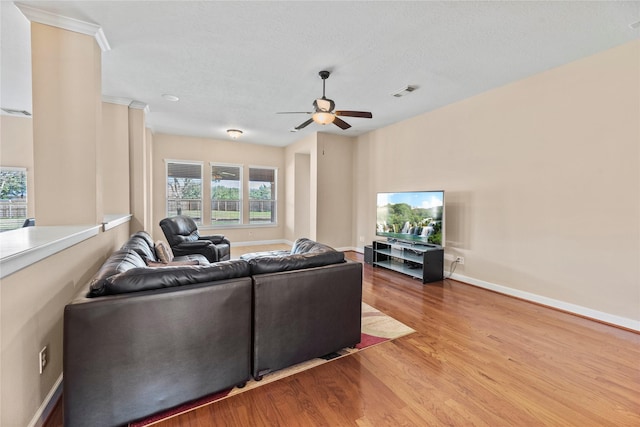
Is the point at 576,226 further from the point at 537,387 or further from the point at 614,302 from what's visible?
the point at 537,387

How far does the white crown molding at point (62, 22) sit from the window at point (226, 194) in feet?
15.0

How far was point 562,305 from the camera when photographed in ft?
10.4

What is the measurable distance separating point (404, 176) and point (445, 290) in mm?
2360

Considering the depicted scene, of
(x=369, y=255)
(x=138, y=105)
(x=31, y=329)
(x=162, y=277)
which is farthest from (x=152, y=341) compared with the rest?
(x=138, y=105)

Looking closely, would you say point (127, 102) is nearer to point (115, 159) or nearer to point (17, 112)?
point (115, 159)

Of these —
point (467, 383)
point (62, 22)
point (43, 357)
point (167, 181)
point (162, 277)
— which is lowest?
point (467, 383)

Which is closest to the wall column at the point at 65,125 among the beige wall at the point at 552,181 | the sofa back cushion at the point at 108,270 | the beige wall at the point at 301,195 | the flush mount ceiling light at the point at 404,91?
the sofa back cushion at the point at 108,270

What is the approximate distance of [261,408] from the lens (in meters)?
1.66

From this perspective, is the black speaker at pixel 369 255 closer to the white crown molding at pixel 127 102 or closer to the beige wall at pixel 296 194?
the beige wall at pixel 296 194

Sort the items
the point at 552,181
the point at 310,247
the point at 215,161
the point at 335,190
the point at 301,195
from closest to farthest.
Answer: the point at 310,247 → the point at 552,181 → the point at 335,190 → the point at 215,161 → the point at 301,195

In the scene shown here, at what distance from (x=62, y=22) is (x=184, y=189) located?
4659 millimetres

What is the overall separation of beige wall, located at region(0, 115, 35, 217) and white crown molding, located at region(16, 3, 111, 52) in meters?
4.19

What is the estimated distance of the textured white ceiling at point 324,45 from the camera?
2279mm

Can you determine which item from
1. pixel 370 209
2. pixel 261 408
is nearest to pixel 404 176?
pixel 370 209
